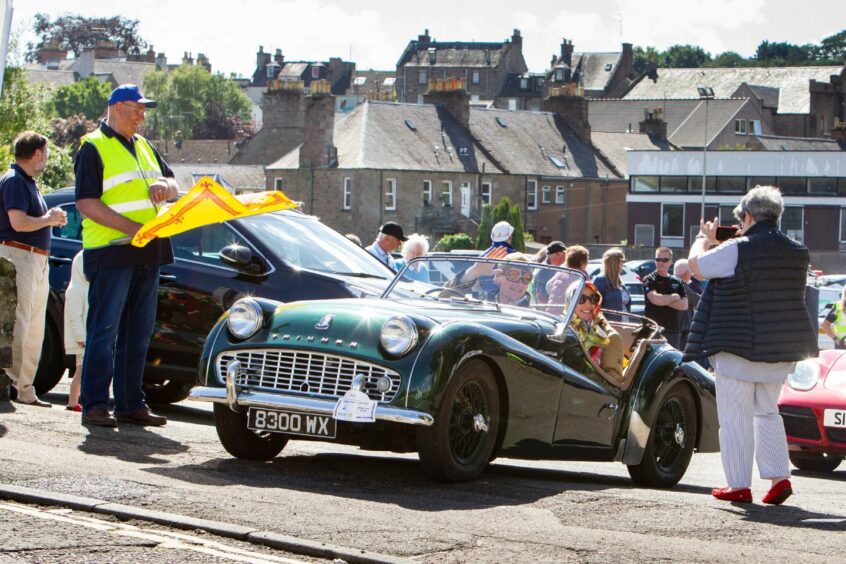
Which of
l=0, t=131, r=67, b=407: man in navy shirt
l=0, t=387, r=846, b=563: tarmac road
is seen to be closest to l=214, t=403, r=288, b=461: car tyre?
l=0, t=387, r=846, b=563: tarmac road

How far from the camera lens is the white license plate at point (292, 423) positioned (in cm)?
859

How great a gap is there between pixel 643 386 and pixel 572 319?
692mm

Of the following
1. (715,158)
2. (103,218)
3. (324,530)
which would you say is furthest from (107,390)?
(715,158)

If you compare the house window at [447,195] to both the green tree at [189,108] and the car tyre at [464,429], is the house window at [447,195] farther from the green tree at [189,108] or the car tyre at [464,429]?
the car tyre at [464,429]

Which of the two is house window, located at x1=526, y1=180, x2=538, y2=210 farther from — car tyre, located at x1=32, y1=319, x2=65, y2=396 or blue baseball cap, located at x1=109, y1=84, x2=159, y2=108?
blue baseball cap, located at x1=109, y1=84, x2=159, y2=108

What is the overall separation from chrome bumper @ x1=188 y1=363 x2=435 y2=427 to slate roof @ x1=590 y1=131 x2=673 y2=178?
9594cm

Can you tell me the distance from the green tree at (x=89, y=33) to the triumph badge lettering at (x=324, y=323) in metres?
187

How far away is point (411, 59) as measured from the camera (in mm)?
166000

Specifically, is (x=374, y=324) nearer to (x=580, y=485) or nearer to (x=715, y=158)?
(x=580, y=485)

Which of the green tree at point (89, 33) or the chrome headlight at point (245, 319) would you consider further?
the green tree at point (89, 33)

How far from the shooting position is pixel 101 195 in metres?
10.4

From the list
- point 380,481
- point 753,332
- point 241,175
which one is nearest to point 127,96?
point 380,481

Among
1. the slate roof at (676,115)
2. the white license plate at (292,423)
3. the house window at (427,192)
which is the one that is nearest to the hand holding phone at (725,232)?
the white license plate at (292,423)

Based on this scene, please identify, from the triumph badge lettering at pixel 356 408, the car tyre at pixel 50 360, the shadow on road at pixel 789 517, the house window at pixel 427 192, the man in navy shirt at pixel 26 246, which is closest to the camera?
the shadow on road at pixel 789 517
